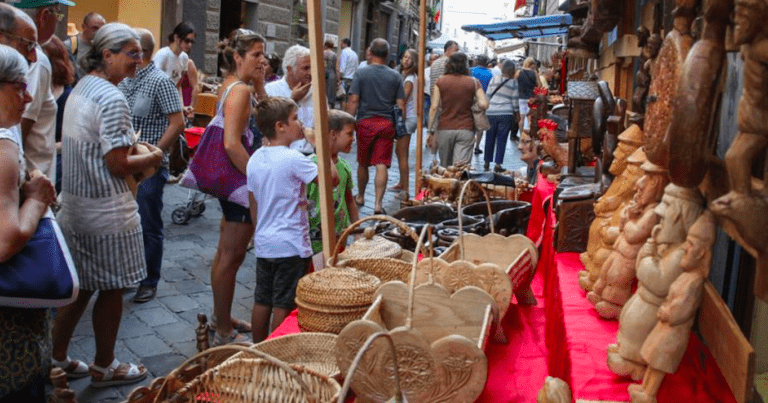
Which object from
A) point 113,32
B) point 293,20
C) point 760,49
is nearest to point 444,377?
point 760,49

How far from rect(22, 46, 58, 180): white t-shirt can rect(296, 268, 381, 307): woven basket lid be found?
A: 5.88 ft

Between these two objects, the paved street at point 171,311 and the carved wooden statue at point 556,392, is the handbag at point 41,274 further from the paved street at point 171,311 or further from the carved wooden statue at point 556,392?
the carved wooden statue at point 556,392

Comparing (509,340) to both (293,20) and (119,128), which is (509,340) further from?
(293,20)

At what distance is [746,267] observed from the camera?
219 cm

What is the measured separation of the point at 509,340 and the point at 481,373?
2.90 feet

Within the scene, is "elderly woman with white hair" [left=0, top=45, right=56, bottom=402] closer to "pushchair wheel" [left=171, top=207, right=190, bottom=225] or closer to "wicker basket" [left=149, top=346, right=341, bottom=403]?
"wicker basket" [left=149, top=346, right=341, bottom=403]

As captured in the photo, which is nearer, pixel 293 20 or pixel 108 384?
pixel 108 384

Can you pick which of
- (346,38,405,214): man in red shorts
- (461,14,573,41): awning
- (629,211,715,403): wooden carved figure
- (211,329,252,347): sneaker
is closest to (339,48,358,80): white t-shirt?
(461,14,573,41): awning

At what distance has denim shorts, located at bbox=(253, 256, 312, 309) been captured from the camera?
11.9 feet

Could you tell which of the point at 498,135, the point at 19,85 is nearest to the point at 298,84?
the point at 19,85

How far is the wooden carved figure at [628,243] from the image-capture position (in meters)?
2.10

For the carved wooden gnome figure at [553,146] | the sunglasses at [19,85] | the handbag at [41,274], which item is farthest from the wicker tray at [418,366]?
the carved wooden gnome figure at [553,146]

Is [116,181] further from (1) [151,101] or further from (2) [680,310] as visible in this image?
(2) [680,310]

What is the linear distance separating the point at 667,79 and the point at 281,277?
214cm
